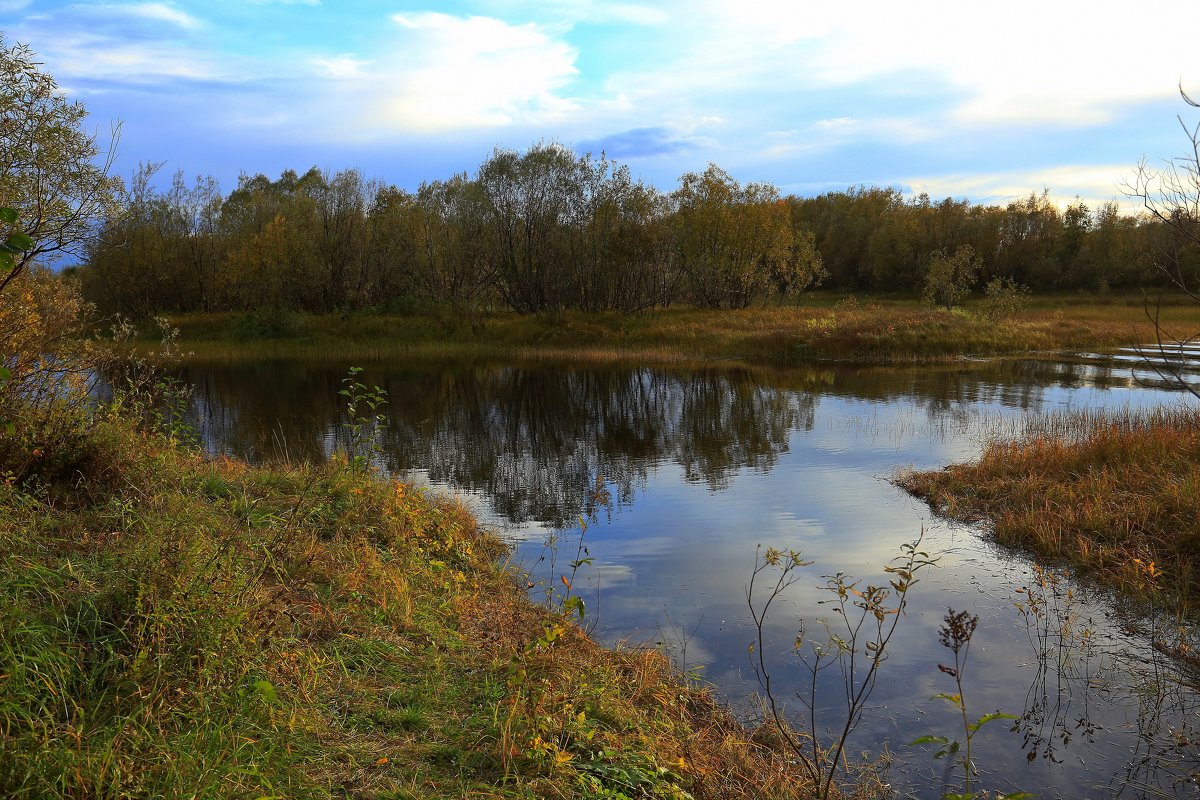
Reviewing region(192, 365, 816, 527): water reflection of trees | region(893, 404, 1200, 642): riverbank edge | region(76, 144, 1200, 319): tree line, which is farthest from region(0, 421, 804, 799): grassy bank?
region(76, 144, 1200, 319): tree line

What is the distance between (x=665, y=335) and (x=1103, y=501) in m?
32.1

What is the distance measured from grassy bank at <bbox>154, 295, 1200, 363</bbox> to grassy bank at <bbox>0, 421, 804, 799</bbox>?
32733 mm

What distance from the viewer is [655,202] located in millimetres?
50562

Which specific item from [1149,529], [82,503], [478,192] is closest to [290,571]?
[82,503]

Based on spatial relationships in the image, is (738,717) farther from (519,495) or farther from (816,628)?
(519,495)

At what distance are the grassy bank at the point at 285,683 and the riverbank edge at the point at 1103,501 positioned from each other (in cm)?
563

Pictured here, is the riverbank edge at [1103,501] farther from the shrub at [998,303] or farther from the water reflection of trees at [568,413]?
the shrub at [998,303]

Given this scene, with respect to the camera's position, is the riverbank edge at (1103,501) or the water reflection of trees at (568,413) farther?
the water reflection of trees at (568,413)

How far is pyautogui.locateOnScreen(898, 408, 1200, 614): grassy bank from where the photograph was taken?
9.08m

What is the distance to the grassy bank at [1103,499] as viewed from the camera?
29.8 feet

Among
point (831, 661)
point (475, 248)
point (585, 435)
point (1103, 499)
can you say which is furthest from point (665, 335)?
point (831, 661)

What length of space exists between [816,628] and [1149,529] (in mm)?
5048

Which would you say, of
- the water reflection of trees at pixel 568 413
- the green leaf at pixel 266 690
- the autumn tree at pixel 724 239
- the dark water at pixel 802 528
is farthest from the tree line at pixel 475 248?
the green leaf at pixel 266 690

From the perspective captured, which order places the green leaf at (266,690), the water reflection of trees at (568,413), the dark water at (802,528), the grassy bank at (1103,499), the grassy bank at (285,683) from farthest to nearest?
1. the water reflection of trees at (568,413)
2. the grassy bank at (1103,499)
3. the dark water at (802,528)
4. the green leaf at (266,690)
5. the grassy bank at (285,683)
